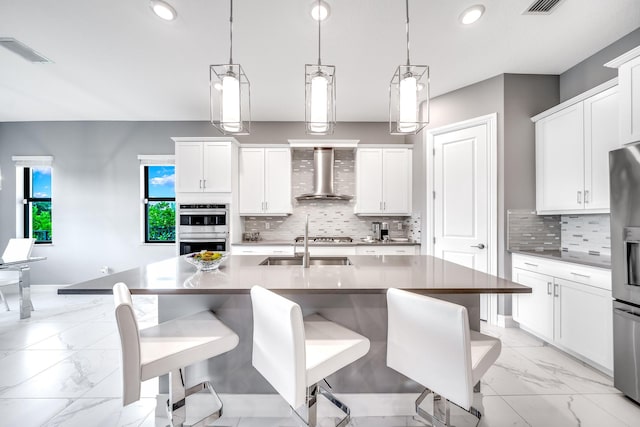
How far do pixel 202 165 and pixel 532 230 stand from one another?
421 cm

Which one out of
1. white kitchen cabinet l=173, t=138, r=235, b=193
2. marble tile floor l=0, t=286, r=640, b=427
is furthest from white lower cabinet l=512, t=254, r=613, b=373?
white kitchen cabinet l=173, t=138, r=235, b=193

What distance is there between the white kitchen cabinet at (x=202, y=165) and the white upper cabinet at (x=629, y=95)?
3948 millimetres

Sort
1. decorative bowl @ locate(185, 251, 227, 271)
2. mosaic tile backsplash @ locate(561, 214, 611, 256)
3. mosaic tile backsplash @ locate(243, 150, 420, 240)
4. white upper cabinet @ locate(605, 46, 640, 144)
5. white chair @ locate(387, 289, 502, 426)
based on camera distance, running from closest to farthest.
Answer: white chair @ locate(387, 289, 502, 426) < decorative bowl @ locate(185, 251, 227, 271) < white upper cabinet @ locate(605, 46, 640, 144) < mosaic tile backsplash @ locate(561, 214, 611, 256) < mosaic tile backsplash @ locate(243, 150, 420, 240)

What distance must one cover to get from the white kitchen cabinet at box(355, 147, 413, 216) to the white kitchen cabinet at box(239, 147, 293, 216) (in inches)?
44.8

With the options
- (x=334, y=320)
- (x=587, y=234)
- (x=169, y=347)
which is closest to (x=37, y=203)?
(x=169, y=347)

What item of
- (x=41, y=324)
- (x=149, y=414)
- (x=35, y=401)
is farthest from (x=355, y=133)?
(x=41, y=324)

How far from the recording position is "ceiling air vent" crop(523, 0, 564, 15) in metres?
2.06

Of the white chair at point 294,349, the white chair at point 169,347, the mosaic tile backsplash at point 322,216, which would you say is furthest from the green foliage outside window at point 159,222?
the white chair at point 294,349

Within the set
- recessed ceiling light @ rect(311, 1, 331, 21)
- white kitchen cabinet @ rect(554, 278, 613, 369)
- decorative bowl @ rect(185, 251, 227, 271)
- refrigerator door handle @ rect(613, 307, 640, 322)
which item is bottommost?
white kitchen cabinet @ rect(554, 278, 613, 369)

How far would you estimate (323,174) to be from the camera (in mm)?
4266

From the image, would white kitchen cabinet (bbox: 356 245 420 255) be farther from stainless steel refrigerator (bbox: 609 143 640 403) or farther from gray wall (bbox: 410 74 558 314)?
stainless steel refrigerator (bbox: 609 143 640 403)

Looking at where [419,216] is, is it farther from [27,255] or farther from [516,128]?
[27,255]

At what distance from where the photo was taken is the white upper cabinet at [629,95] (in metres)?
1.92

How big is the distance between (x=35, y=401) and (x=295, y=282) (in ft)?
6.96
